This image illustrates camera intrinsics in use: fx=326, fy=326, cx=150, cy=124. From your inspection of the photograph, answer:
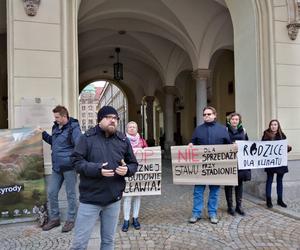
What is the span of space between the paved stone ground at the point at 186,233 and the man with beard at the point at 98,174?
1.30 meters

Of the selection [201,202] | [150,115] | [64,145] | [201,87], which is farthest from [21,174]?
[150,115]

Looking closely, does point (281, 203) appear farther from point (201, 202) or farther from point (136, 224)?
point (136, 224)

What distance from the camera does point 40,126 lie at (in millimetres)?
5586

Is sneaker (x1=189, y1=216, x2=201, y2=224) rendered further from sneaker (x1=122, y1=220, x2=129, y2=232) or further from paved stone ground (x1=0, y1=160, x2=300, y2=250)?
sneaker (x1=122, y1=220, x2=129, y2=232)

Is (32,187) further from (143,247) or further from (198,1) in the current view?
(198,1)

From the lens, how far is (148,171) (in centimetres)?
538

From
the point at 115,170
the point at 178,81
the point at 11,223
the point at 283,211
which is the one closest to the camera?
the point at 115,170

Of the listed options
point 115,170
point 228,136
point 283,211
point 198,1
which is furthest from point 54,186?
point 198,1

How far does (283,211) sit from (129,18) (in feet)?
28.6

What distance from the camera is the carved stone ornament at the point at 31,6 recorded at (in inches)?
220

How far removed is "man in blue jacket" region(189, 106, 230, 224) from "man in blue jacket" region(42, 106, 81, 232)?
75.7 inches

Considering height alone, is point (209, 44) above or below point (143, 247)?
above

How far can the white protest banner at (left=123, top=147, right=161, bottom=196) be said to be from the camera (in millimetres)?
5250

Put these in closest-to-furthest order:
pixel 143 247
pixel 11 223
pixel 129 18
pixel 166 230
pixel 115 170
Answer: pixel 115 170 < pixel 143 247 < pixel 166 230 < pixel 11 223 < pixel 129 18
